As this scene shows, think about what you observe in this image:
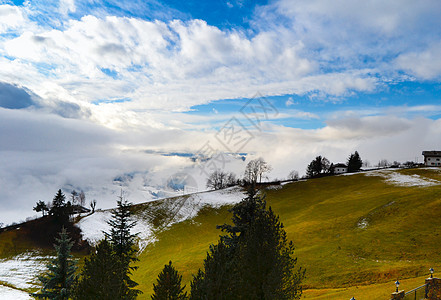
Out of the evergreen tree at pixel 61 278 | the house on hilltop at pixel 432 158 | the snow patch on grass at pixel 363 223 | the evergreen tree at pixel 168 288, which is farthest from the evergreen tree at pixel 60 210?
the house on hilltop at pixel 432 158

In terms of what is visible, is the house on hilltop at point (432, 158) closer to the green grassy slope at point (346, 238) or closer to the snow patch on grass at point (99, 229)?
the green grassy slope at point (346, 238)

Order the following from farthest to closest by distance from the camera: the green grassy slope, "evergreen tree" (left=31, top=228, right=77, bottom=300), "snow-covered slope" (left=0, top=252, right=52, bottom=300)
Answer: "snow-covered slope" (left=0, top=252, right=52, bottom=300) < the green grassy slope < "evergreen tree" (left=31, top=228, right=77, bottom=300)

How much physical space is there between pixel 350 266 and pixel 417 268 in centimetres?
800

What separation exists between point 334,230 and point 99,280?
1941 inches

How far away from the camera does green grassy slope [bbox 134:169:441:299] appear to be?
120 feet

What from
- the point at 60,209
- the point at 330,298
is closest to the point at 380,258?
the point at 330,298

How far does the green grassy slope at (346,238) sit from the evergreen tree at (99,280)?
23.9 metres

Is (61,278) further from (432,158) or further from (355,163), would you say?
(432,158)

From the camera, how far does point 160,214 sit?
9900cm

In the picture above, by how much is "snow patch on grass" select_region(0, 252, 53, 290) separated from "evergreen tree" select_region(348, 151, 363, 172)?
14476 cm

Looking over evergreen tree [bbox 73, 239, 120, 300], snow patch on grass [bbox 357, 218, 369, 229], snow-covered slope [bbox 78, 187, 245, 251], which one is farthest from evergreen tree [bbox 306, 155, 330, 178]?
evergreen tree [bbox 73, 239, 120, 300]

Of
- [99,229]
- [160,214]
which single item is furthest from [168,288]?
[160,214]

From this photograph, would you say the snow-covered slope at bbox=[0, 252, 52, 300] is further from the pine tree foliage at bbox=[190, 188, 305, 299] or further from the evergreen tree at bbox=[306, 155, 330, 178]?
the evergreen tree at bbox=[306, 155, 330, 178]

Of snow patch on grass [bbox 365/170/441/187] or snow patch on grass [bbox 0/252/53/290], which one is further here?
snow patch on grass [bbox 365/170/441/187]
